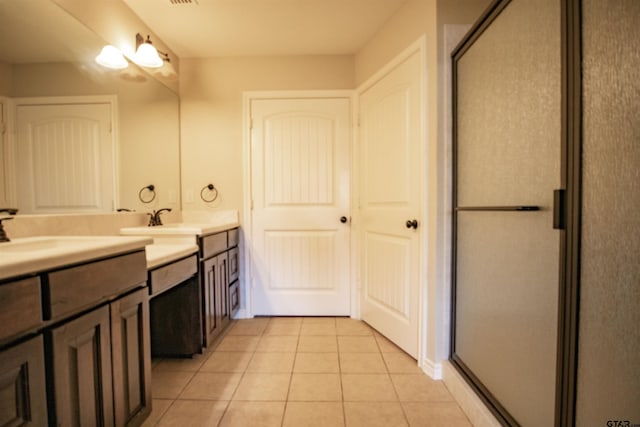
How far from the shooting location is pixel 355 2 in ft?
6.00

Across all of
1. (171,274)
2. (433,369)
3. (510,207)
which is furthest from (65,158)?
(433,369)

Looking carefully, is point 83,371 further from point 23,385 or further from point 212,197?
point 212,197

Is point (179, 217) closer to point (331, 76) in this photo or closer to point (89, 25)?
point (89, 25)

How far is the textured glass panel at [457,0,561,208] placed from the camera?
2.98 ft

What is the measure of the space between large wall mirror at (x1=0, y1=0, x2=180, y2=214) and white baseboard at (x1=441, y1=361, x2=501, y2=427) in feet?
7.18

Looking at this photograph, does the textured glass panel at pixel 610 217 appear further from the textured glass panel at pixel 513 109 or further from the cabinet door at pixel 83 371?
the cabinet door at pixel 83 371

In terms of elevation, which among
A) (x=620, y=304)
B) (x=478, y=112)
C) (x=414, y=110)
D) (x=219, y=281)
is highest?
(x=414, y=110)

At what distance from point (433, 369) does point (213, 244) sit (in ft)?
5.25

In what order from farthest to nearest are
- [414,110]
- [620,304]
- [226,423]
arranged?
[414,110] < [226,423] < [620,304]

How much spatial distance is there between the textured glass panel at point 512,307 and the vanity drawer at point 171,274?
1.53 metres

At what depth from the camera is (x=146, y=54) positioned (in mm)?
1872

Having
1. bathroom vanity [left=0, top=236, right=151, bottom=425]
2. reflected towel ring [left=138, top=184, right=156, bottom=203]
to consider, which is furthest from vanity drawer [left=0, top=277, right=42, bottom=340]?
reflected towel ring [left=138, top=184, right=156, bottom=203]

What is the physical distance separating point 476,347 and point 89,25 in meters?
2.66

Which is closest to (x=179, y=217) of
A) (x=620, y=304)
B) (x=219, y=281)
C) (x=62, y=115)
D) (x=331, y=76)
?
(x=219, y=281)
